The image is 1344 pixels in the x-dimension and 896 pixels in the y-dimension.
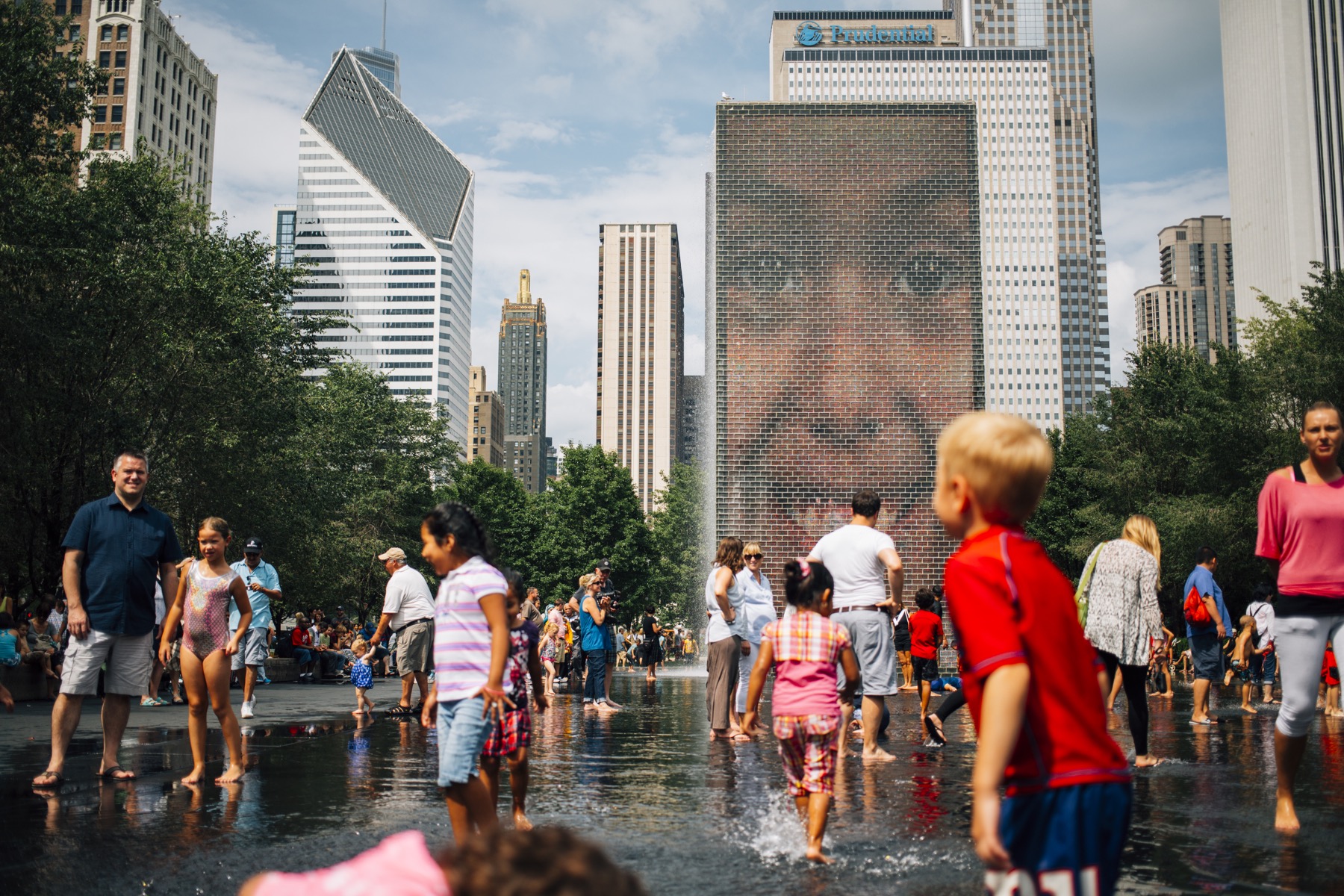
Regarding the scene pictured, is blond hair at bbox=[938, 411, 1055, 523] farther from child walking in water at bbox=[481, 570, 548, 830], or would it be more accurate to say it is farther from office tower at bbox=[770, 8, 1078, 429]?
office tower at bbox=[770, 8, 1078, 429]

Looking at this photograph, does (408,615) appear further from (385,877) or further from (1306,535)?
(385,877)

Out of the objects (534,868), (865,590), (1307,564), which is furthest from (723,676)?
(534,868)

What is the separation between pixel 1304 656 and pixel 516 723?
3.76 m

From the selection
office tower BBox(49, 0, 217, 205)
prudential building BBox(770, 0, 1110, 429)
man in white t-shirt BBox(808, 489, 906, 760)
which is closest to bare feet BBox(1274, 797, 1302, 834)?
man in white t-shirt BBox(808, 489, 906, 760)

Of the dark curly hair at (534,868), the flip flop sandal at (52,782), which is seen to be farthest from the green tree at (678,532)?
the dark curly hair at (534,868)

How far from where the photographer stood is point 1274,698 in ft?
60.2

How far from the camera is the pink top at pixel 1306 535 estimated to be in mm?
5402

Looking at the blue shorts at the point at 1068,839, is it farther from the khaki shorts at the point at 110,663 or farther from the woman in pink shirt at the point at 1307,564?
the khaki shorts at the point at 110,663

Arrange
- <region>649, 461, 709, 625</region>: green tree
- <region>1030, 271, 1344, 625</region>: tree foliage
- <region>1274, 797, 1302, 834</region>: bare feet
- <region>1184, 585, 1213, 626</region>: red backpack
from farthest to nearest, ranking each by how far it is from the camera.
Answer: <region>649, 461, 709, 625</region>: green tree → <region>1030, 271, 1344, 625</region>: tree foliage → <region>1184, 585, 1213, 626</region>: red backpack → <region>1274, 797, 1302, 834</region>: bare feet

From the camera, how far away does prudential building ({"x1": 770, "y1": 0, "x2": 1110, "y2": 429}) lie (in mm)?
143375

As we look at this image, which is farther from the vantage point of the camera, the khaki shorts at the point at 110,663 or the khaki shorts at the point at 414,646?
the khaki shorts at the point at 414,646

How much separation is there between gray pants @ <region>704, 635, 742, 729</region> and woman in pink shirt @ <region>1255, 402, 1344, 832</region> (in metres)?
6.14

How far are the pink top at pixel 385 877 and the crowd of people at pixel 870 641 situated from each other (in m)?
0.01

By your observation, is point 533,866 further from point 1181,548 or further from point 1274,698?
point 1181,548
